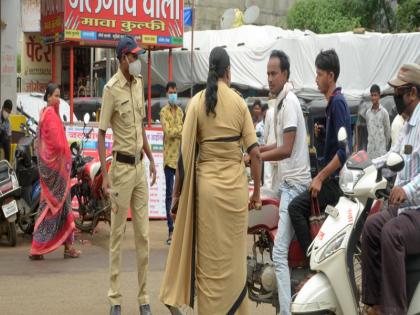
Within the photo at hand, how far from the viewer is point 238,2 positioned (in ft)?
142

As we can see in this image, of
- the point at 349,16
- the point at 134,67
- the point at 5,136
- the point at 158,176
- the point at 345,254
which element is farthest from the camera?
the point at 349,16

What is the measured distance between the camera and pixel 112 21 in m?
13.4

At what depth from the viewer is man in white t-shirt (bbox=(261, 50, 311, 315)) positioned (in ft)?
21.1

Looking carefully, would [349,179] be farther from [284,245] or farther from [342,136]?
[284,245]

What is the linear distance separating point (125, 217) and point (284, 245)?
1.51 metres

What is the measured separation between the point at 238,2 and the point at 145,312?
37.0 meters

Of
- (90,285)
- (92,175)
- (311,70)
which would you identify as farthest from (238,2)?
(90,285)

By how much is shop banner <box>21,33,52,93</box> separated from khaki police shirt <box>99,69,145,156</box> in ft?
45.6

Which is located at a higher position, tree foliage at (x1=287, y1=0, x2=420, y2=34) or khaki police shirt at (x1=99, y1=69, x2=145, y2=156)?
tree foliage at (x1=287, y1=0, x2=420, y2=34)

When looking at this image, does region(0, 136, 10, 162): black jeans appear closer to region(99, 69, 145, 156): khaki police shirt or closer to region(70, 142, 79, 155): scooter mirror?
region(70, 142, 79, 155): scooter mirror

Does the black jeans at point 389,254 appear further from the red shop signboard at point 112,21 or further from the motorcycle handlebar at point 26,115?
the motorcycle handlebar at point 26,115

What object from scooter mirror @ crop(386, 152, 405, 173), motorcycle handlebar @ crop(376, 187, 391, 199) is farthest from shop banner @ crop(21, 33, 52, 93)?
scooter mirror @ crop(386, 152, 405, 173)

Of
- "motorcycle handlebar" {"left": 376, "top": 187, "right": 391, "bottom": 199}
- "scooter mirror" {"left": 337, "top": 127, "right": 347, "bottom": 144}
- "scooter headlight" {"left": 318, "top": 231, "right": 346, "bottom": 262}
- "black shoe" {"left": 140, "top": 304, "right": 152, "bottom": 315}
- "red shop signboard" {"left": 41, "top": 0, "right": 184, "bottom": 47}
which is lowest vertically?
"black shoe" {"left": 140, "top": 304, "right": 152, "bottom": 315}

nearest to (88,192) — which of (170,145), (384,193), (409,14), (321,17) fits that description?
(170,145)
